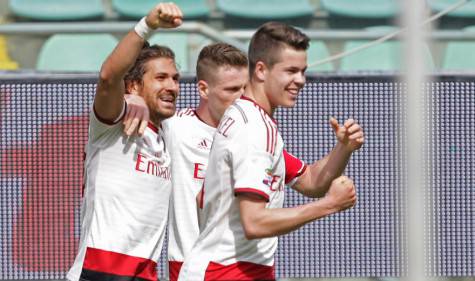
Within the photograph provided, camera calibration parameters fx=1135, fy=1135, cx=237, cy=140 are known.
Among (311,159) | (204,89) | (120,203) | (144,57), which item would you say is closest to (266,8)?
(311,159)

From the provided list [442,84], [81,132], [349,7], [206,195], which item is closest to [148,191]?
[206,195]

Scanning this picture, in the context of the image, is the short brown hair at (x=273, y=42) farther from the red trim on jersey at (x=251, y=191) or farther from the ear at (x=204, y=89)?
the ear at (x=204, y=89)

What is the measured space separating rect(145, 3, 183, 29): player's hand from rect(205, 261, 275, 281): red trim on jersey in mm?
922

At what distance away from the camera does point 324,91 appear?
6.55 meters

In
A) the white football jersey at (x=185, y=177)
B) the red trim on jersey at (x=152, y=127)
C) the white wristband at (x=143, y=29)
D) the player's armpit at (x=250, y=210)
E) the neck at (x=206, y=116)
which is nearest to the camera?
the player's armpit at (x=250, y=210)

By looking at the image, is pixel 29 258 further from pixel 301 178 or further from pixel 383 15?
pixel 383 15

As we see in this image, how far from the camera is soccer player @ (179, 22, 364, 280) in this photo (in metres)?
4.02

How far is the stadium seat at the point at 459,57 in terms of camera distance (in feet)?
33.0

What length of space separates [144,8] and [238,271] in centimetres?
736

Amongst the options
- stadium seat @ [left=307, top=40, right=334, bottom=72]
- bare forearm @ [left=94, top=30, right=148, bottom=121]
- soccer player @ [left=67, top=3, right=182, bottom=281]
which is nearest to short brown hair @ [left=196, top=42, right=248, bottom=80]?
soccer player @ [left=67, top=3, right=182, bottom=281]

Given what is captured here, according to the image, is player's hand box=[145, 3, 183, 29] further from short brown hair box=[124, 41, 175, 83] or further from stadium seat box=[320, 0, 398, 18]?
stadium seat box=[320, 0, 398, 18]

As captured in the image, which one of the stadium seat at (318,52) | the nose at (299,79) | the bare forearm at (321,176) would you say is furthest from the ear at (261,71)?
the stadium seat at (318,52)

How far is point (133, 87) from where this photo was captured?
16.8ft

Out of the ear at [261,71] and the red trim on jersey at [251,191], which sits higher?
the ear at [261,71]
